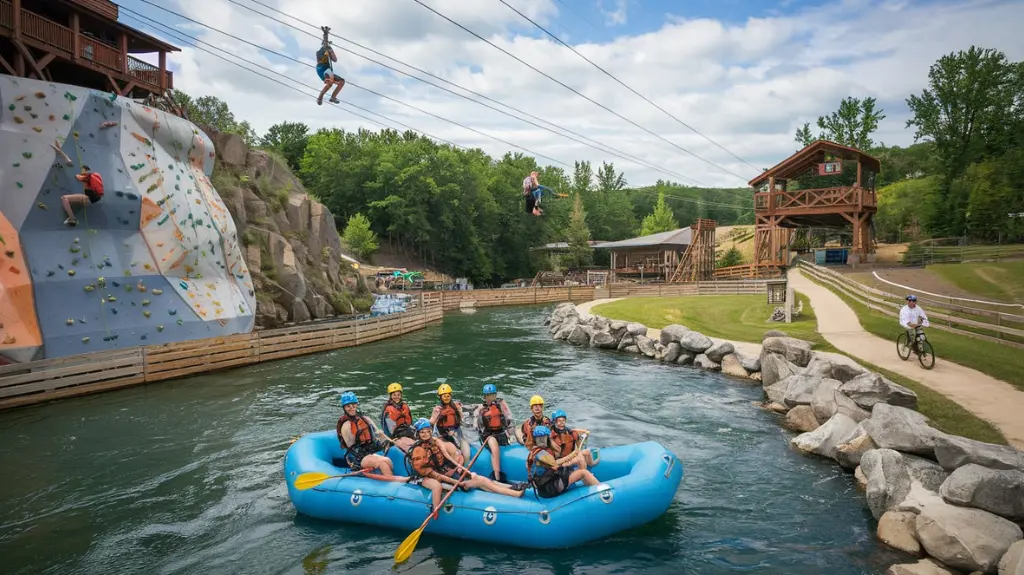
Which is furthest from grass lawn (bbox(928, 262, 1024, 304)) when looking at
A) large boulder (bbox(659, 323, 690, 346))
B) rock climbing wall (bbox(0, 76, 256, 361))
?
rock climbing wall (bbox(0, 76, 256, 361))

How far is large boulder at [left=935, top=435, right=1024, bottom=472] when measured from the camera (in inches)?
356

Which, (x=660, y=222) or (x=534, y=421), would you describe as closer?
(x=534, y=421)

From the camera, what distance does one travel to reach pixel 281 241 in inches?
1447

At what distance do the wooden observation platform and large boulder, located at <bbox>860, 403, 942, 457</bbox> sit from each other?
32.9m

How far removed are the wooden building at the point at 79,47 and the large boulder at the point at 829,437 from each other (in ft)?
99.1

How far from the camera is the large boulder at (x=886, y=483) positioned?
9.85m

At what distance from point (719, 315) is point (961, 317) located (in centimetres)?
1320

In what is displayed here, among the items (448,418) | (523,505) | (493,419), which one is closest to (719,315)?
(493,419)

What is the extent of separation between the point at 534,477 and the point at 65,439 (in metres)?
12.7

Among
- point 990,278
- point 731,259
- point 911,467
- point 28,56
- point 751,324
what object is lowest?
point 911,467

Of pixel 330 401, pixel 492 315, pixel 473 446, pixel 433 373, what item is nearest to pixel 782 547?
pixel 473 446

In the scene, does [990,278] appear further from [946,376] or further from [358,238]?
[358,238]

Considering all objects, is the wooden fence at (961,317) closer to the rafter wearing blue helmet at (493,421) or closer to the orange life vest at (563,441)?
the orange life vest at (563,441)

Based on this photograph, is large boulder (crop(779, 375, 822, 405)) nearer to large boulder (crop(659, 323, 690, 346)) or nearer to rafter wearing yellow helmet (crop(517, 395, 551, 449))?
rafter wearing yellow helmet (crop(517, 395, 551, 449))
